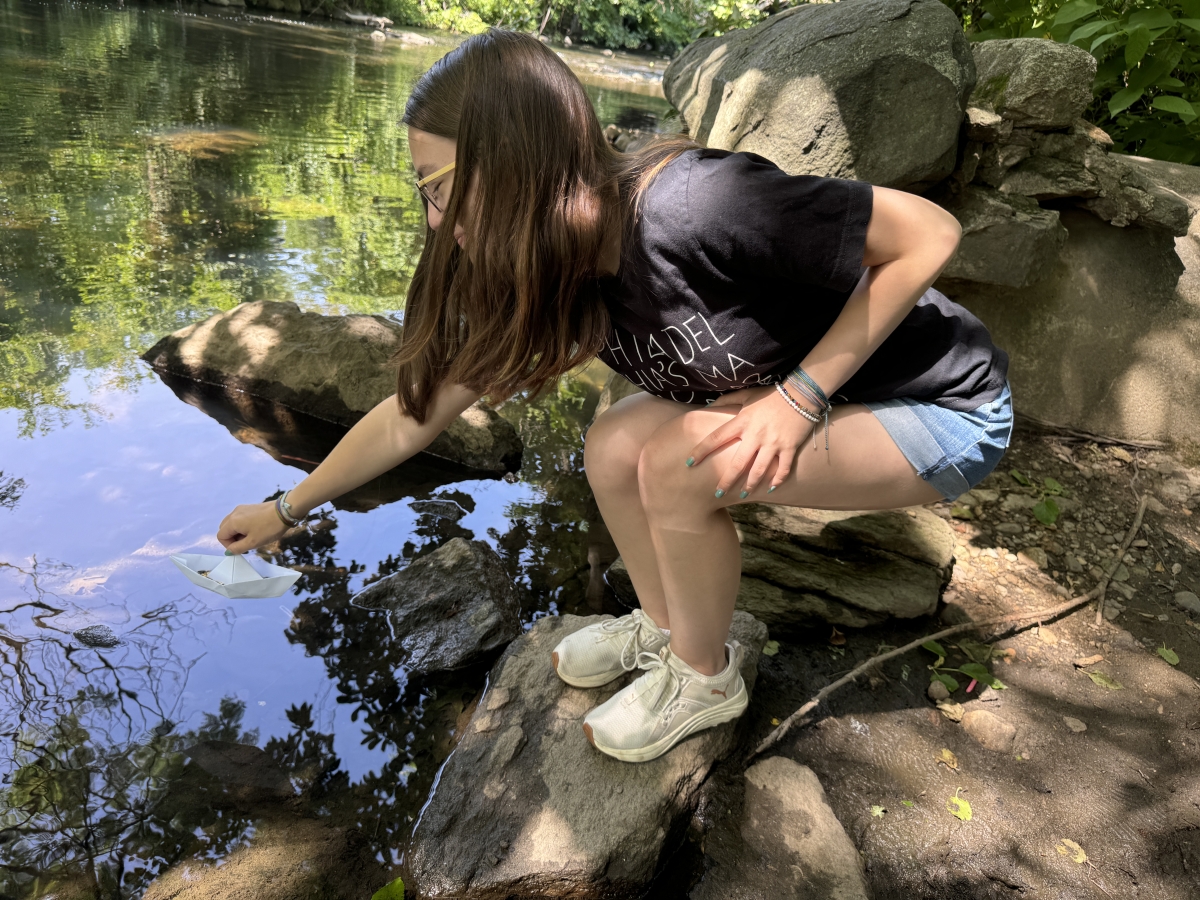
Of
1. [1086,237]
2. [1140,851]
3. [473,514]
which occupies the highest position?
[1086,237]

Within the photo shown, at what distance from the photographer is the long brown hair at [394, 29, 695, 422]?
1.29m

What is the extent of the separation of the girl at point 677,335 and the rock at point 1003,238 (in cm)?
155

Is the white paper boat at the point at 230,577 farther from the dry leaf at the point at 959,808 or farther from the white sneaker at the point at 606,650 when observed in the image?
the dry leaf at the point at 959,808

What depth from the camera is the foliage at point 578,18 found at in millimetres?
23875

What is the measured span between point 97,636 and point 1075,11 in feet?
15.0

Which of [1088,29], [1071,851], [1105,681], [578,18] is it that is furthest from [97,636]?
[578,18]

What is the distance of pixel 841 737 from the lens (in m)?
1.92

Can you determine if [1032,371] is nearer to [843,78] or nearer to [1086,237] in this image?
[1086,237]

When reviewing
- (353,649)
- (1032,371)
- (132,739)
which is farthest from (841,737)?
(1032,371)

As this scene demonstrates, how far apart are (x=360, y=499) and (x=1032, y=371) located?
261 centimetres

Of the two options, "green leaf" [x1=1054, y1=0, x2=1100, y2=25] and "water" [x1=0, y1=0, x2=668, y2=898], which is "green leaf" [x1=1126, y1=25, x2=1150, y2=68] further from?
"water" [x1=0, y1=0, x2=668, y2=898]

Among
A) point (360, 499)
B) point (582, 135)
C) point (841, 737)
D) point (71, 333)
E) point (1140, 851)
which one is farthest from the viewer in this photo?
point (71, 333)

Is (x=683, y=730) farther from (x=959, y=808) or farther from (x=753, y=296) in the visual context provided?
(x=753, y=296)

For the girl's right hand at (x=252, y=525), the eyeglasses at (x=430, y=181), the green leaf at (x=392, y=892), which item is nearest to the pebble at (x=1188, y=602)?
the green leaf at (x=392, y=892)
